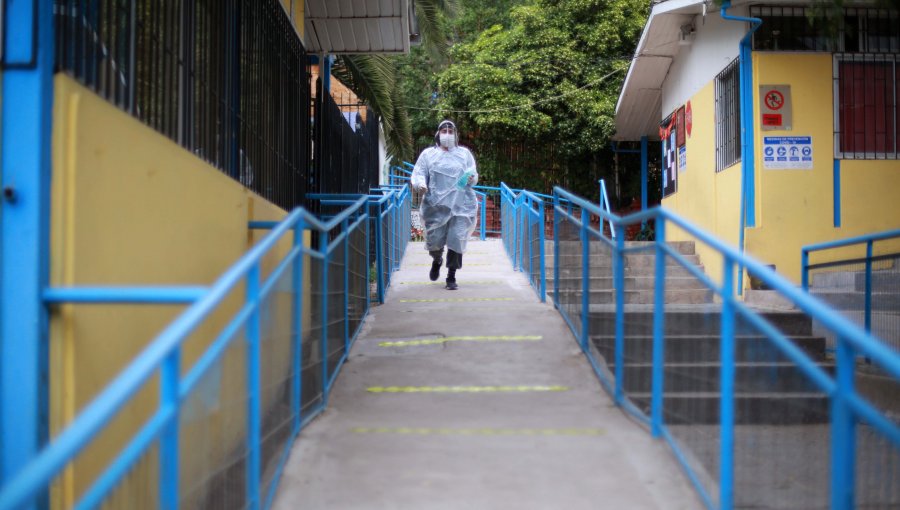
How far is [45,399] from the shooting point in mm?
2600

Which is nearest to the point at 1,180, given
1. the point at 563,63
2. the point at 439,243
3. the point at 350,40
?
the point at 439,243

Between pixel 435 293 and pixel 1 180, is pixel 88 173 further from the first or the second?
pixel 435 293

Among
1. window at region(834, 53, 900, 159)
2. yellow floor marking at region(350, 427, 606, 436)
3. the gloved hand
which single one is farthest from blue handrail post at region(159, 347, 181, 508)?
window at region(834, 53, 900, 159)

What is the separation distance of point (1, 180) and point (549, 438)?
2.84m

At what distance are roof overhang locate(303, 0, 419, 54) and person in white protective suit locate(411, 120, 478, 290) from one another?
1338mm

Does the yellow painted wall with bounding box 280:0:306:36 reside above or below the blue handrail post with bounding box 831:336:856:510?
above

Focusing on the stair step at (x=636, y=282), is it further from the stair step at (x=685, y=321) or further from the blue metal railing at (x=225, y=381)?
the blue metal railing at (x=225, y=381)

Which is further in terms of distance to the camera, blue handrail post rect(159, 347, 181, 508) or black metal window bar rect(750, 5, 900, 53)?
black metal window bar rect(750, 5, 900, 53)

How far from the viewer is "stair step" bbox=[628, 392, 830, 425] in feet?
9.32

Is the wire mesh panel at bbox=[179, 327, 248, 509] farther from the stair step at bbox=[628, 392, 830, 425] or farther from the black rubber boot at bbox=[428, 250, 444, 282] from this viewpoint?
the black rubber boot at bbox=[428, 250, 444, 282]

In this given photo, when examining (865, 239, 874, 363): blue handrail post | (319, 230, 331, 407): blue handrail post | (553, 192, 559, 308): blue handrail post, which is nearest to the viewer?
(319, 230, 331, 407): blue handrail post

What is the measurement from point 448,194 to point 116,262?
18.6 feet

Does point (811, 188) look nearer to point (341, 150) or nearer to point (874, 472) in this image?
point (341, 150)

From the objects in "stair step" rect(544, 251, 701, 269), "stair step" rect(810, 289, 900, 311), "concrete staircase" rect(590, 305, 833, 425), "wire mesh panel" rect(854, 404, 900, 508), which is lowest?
"wire mesh panel" rect(854, 404, 900, 508)
